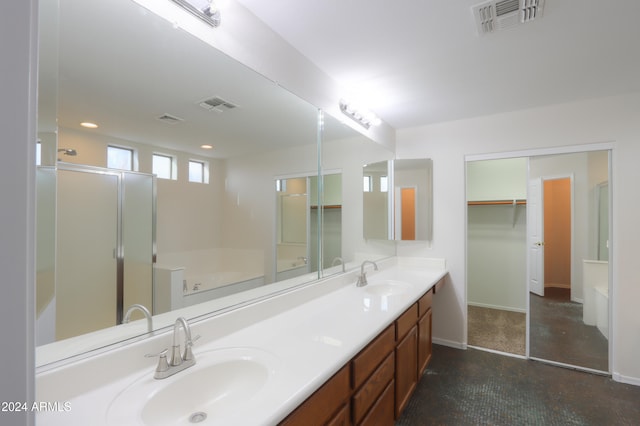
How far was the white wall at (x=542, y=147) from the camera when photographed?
2.43m

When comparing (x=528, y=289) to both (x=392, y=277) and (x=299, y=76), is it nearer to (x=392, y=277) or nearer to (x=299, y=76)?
(x=392, y=277)

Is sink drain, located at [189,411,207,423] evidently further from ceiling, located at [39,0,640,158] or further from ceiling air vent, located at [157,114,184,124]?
ceiling air vent, located at [157,114,184,124]

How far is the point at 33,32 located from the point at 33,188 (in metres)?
0.19

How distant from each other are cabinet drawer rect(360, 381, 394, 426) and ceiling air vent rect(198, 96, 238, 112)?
1.68 m

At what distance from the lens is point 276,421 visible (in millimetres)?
829

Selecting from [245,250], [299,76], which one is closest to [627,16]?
[299,76]

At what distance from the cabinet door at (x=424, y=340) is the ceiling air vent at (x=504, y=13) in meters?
1.99

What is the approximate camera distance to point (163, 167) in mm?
1279

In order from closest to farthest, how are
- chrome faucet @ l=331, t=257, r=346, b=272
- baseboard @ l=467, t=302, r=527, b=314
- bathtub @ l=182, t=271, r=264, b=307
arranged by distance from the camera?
bathtub @ l=182, t=271, r=264, b=307
chrome faucet @ l=331, t=257, r=346, b=272
baseboard @ l=467, t=302, r=527, b=314

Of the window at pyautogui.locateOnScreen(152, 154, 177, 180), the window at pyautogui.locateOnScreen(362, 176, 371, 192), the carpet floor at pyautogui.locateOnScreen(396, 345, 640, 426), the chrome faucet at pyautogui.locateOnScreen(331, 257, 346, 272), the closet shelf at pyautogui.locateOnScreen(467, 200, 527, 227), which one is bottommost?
the carpet floor at pyautogui.locateOnScreen(396, 345, 640, 426)

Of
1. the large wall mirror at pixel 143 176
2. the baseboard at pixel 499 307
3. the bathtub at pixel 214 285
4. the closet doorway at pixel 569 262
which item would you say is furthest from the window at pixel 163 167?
the baseboard at pixel 499 307

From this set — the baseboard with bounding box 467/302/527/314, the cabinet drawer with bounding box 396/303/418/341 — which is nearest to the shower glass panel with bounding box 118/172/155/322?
the cabinet drawer with bounding box 396/303/418/341

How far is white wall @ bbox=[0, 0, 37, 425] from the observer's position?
323 mm

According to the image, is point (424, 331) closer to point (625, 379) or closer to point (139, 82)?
point (625, 379)
